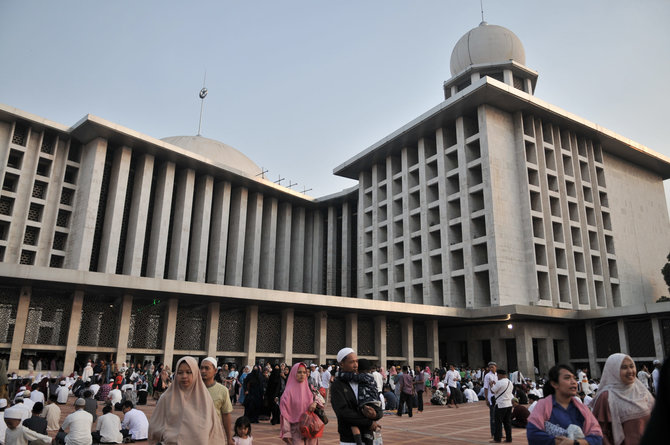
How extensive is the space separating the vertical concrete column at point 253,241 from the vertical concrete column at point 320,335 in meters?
11.2

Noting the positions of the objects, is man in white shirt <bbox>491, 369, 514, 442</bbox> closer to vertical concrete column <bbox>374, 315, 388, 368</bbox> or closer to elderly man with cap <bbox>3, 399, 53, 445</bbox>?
elderly man with cap <bbox>3, 399, 53, 445</bbox>

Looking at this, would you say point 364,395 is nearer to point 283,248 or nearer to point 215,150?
point 283,248

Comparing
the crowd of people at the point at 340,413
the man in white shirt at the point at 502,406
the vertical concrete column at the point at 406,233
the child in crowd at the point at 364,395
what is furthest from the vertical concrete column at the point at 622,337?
the child in crowd at the point at 364,395

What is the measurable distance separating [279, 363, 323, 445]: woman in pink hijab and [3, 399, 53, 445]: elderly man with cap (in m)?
3.18

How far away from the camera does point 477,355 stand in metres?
31.7

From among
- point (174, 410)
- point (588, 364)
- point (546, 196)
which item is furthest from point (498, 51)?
point (174, 410)

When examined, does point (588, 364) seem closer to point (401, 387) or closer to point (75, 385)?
point (401, 387)

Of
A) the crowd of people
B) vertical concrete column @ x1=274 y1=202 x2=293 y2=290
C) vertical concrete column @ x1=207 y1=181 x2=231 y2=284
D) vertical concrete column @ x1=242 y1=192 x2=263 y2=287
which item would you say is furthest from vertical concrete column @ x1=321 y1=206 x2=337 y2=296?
the crowd of people

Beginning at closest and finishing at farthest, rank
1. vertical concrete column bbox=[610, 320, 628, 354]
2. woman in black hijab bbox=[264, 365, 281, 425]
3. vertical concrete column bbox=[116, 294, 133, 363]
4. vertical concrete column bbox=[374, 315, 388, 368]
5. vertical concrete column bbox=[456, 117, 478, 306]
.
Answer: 1. woman in black hijab bbox=[264, 365, 281, 425]
2. vertical concrete column bbox=[116, 294, 133, 363]
3. vertical concrete column bbox=[610, 320, 628, 354]
4. vertical concrete column bbox=[374, 315, 388, 368]
5. vertical concrete column bbox=[456, 117, 478, 306]

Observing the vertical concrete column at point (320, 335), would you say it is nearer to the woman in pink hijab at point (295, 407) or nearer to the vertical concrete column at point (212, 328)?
the vertical concrete column at point (212, 328)

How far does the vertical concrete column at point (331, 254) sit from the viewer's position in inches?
1671

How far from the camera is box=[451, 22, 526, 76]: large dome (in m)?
37.7

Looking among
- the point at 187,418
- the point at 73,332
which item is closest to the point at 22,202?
the point at 73,332

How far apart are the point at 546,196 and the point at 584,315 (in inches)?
300
